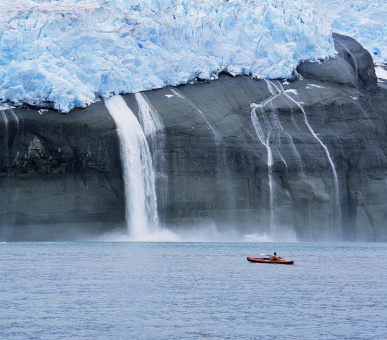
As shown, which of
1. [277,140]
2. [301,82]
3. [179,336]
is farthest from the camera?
[301,82]

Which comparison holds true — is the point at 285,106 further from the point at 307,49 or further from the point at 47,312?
the point at 47,312

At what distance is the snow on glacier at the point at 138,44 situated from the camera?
51.7 metres

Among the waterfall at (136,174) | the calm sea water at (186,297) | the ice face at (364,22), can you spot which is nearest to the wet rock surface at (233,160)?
the waterfall at (136,174)

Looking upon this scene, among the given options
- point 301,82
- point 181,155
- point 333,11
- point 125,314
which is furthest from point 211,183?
point 125,314

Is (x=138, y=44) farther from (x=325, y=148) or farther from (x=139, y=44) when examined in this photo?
(x=325, y=148)

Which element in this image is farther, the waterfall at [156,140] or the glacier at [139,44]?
the waterfall at [156,140]

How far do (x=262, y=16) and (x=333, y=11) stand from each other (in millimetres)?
12480

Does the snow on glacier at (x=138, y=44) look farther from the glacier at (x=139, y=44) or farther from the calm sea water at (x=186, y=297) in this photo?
the calm sea water at (x=186, y=297)

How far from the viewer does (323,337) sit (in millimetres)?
19578

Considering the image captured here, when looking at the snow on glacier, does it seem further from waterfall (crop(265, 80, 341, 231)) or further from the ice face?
the ice face

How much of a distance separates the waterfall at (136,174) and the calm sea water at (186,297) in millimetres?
11882

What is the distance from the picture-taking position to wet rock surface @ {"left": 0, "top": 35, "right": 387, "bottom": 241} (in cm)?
5131

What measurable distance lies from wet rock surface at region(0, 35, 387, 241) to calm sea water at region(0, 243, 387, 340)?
36.8 feet

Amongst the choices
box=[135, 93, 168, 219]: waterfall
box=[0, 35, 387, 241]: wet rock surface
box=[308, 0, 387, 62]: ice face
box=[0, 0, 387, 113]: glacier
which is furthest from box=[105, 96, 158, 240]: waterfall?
box=[308, 0, 387, 62]: ice face
